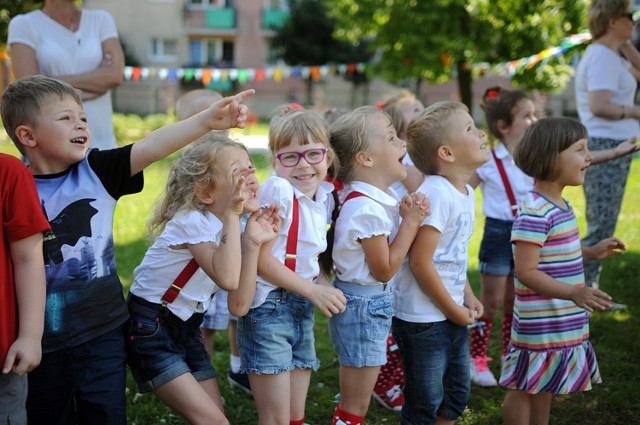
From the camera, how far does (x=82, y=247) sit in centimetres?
266

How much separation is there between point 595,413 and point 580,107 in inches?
97.3

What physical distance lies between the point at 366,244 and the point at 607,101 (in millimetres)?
2941

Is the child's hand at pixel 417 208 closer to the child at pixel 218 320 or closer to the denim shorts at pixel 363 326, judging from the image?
the denim shorts at pixel 363 326

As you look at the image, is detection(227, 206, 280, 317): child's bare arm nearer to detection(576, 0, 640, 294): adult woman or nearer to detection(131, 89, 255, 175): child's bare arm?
detection(131, 89, 255, 175): child's bare arm

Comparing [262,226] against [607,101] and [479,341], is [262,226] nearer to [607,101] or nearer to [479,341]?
[479,341]

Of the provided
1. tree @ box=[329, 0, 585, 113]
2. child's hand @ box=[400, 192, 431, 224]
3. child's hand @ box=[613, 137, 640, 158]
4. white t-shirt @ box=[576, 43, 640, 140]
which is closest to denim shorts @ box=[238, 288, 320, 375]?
child's hand @ box=[400, 192, 431, 224]

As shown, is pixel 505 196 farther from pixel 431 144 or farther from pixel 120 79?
pixel 120 79

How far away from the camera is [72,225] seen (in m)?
2.65

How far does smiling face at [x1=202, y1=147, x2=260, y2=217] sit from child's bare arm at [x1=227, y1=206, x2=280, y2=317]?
0.07 m

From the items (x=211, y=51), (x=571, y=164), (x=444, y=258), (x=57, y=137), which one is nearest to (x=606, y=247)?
(x=571, y=164)

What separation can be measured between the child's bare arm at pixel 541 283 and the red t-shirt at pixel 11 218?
2015 millimetres

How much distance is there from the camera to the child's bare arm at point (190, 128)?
2.70 meters

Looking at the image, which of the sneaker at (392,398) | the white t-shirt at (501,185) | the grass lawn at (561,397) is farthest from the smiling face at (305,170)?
the white t-shirt at (501,185)

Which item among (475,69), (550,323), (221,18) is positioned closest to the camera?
(550,323)
